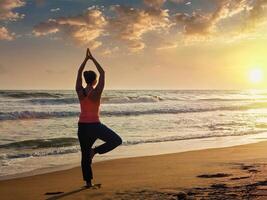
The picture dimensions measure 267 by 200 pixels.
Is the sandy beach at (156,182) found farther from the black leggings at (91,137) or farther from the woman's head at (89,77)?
the woman's head at (89,77)

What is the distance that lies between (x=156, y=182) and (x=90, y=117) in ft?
Answer: 4.64

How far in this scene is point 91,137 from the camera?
6.57 m

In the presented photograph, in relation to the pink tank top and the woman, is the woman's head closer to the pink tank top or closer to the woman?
the woman

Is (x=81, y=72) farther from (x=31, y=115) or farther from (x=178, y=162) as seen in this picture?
(x=31, y=115)

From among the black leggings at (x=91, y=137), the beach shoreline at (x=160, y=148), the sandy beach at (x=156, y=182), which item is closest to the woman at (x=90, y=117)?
the black leggings at (x=91, y=137)

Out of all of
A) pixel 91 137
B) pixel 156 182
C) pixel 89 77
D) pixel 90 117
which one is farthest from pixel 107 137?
pixel 156 182

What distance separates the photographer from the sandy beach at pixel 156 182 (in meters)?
5.76

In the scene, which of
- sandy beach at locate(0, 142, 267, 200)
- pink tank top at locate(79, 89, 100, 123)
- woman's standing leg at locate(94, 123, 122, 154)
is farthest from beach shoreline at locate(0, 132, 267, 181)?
pink tank top at locate(79, 89, 100, 123)

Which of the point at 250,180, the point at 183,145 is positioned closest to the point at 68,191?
the point at 250,180

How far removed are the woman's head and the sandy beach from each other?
1.54m

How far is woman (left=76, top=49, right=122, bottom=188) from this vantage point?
6531 millimetres

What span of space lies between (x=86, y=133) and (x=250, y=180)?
2.39 meters

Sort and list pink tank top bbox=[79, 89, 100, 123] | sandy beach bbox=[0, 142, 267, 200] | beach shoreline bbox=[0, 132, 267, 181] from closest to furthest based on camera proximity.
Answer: sandy beach bbox=[0, 142, 267, 200], pink tank top bbox=[79, 89, 100, 123], beach shoreline bbox=[0, 132, 267, 181]

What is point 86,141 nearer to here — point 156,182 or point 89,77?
point 89,77
